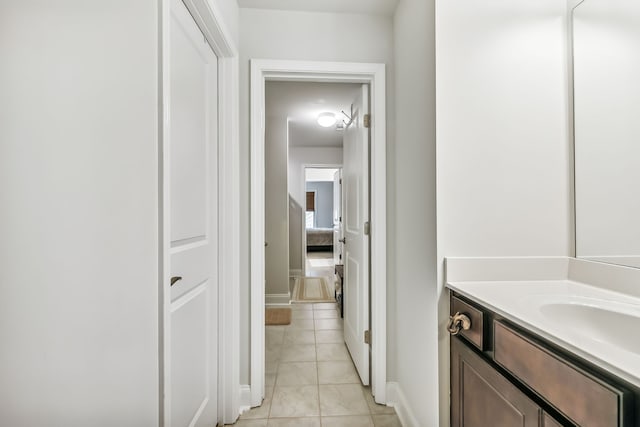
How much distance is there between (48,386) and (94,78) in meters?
0.60

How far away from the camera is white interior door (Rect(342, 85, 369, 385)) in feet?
6.59

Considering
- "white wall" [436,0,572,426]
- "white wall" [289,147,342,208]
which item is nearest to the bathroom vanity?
"white wall" [436,0,572,426]

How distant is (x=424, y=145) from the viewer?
1.40 m

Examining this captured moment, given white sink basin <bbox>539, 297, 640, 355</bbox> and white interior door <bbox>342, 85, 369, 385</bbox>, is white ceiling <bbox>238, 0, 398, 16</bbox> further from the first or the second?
white sink basin <bbox>539, 297, 640, 355</bbox>

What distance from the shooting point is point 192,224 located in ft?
4.39

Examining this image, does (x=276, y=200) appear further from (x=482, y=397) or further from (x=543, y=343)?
(x=543, y=343)

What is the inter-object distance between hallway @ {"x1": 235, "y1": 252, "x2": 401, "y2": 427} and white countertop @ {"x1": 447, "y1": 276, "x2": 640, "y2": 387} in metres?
1.11

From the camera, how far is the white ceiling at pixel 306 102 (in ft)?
9.97

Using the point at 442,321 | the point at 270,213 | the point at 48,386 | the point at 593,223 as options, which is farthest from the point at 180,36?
the point at 270,213

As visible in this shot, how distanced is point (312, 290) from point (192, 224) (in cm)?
341

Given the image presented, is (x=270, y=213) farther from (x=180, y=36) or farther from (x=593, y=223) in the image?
(x=593, y=223)

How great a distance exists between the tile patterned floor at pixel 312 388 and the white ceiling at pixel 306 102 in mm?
2177

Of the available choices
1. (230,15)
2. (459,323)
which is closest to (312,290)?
(459,323)

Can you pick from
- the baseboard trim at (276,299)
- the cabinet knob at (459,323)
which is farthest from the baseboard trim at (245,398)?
the baseboard trim at (276,299)
